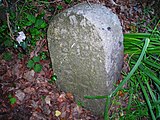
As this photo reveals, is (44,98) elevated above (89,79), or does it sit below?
below

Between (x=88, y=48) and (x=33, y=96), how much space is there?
0.81 metres

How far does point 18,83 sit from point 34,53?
0.34 m

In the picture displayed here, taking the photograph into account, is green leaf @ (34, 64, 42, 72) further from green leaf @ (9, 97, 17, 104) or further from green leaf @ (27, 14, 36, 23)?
green leaf @ (27, 14, 36, 23)

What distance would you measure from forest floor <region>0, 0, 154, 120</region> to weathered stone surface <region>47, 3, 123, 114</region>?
0.61ft

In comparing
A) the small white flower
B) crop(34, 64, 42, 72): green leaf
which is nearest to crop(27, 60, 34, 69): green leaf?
crop(34, 64, 42, 72): green leaf

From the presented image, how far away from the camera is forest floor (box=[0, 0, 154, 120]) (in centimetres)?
211

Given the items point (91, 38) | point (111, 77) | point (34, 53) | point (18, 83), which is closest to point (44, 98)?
point (18, 83)

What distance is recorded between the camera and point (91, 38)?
1.68m

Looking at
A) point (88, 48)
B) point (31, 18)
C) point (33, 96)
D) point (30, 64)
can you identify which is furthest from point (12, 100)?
point (88, 48)

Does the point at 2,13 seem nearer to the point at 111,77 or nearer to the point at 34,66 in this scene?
the point at 34,66

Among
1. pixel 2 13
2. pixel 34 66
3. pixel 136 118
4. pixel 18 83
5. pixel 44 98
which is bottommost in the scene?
pixel 136 118

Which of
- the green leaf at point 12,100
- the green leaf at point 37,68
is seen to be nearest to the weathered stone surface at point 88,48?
the green leaf at point 37,68

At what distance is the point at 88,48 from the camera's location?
1.75 metres

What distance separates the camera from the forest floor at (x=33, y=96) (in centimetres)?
211
